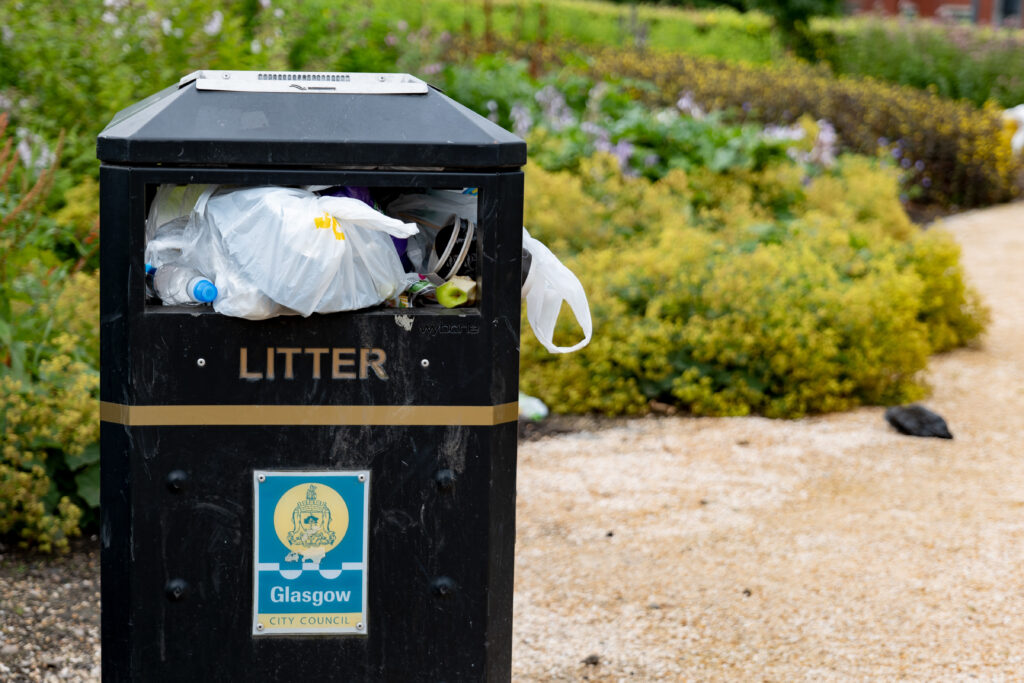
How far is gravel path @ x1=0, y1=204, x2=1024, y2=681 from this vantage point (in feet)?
10.9

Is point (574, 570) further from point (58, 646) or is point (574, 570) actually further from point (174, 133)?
point (174, 133)

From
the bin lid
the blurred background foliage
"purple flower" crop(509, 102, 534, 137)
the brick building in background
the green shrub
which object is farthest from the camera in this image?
the brick building in background

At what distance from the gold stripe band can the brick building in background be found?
31928 mm

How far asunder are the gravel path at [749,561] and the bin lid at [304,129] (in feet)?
5.44

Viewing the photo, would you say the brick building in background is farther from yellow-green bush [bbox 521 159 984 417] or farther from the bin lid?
the bin lid

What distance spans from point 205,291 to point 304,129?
1.15 feet

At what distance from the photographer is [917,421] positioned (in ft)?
17.3

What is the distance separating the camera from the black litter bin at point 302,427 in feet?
7.06

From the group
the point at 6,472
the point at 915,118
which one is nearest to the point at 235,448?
the point at 6,472

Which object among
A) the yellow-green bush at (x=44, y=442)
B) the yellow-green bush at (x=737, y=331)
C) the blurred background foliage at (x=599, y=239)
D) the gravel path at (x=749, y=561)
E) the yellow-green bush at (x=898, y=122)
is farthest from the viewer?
the yellow-green bush at (x=898, y=122)

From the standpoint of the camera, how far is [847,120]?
422 inches

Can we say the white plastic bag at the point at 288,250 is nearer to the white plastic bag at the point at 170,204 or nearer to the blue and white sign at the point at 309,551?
the white plastic bag at the point at 170,204

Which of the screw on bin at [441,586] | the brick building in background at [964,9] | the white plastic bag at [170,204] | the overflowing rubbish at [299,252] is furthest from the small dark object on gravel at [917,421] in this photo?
the brick building in background at [964,9]

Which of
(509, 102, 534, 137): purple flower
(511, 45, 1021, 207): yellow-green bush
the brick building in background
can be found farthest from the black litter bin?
the brick building in background
